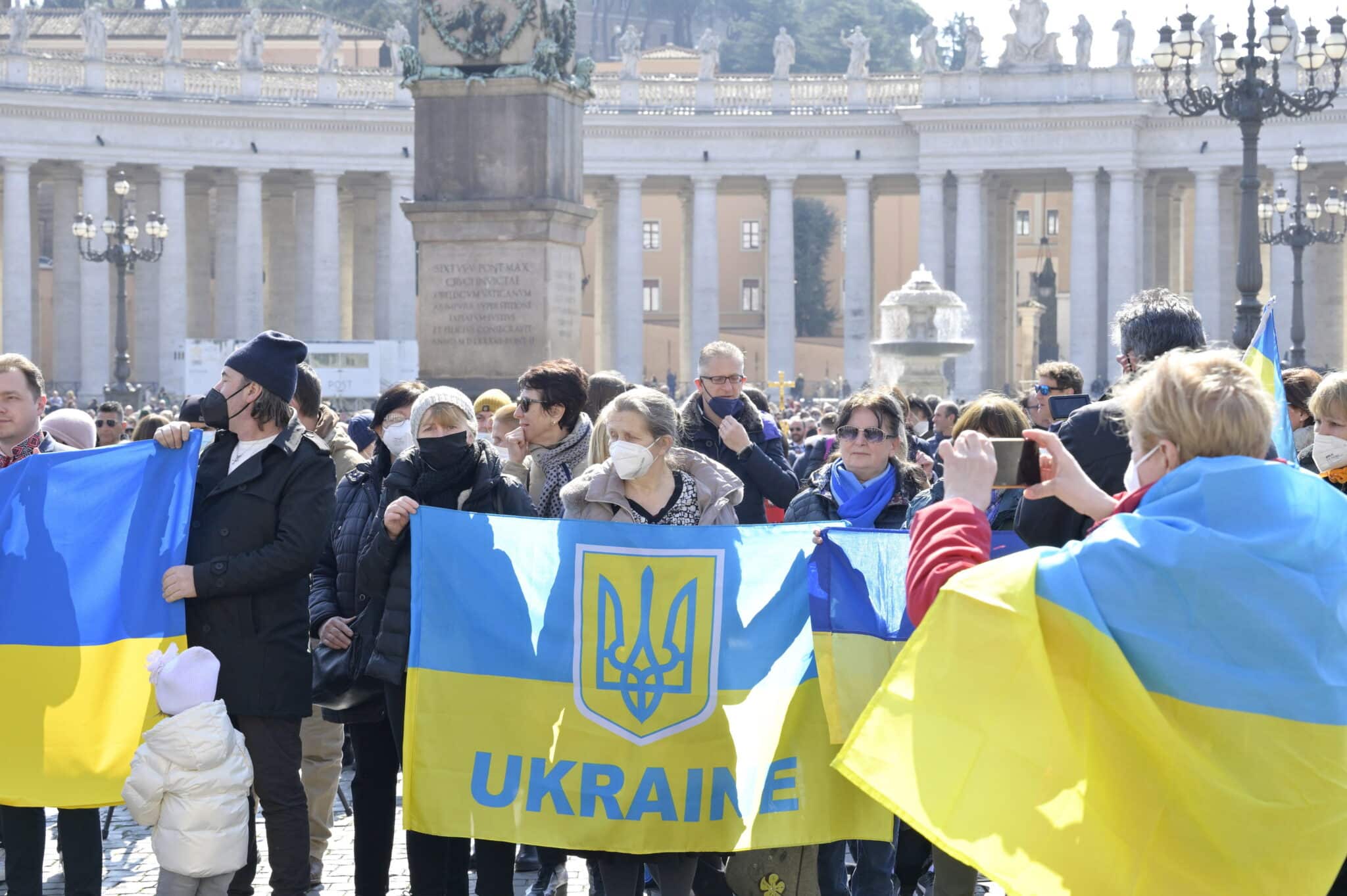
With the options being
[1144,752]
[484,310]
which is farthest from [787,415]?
[1144,752]

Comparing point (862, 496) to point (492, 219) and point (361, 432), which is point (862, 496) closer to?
point (361, 432)

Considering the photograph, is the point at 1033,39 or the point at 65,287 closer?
the point at 65,287

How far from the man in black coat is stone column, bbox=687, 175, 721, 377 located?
54.9m

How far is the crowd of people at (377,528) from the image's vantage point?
6715 millimetres

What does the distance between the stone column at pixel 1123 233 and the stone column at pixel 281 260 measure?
29.5 m

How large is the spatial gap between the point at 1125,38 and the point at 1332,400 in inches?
2307

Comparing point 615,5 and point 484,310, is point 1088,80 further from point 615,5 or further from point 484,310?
point 615,5

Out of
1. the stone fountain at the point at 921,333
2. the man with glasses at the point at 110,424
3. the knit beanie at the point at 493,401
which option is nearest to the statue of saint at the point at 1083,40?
the stone fountain at the point at 921,333

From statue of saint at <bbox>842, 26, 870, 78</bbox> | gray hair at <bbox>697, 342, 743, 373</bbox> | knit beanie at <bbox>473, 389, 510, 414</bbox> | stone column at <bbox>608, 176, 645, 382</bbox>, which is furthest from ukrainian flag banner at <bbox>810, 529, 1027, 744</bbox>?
statue of saint at <bbox>842, 26, 870, 78</bbox>

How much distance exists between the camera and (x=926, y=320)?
36438 mm

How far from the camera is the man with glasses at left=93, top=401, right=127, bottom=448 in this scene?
1678 centimetres

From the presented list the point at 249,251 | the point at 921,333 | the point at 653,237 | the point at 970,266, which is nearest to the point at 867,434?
the point at 921,333

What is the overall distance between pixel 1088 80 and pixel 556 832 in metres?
59.3

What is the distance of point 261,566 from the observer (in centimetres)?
715
